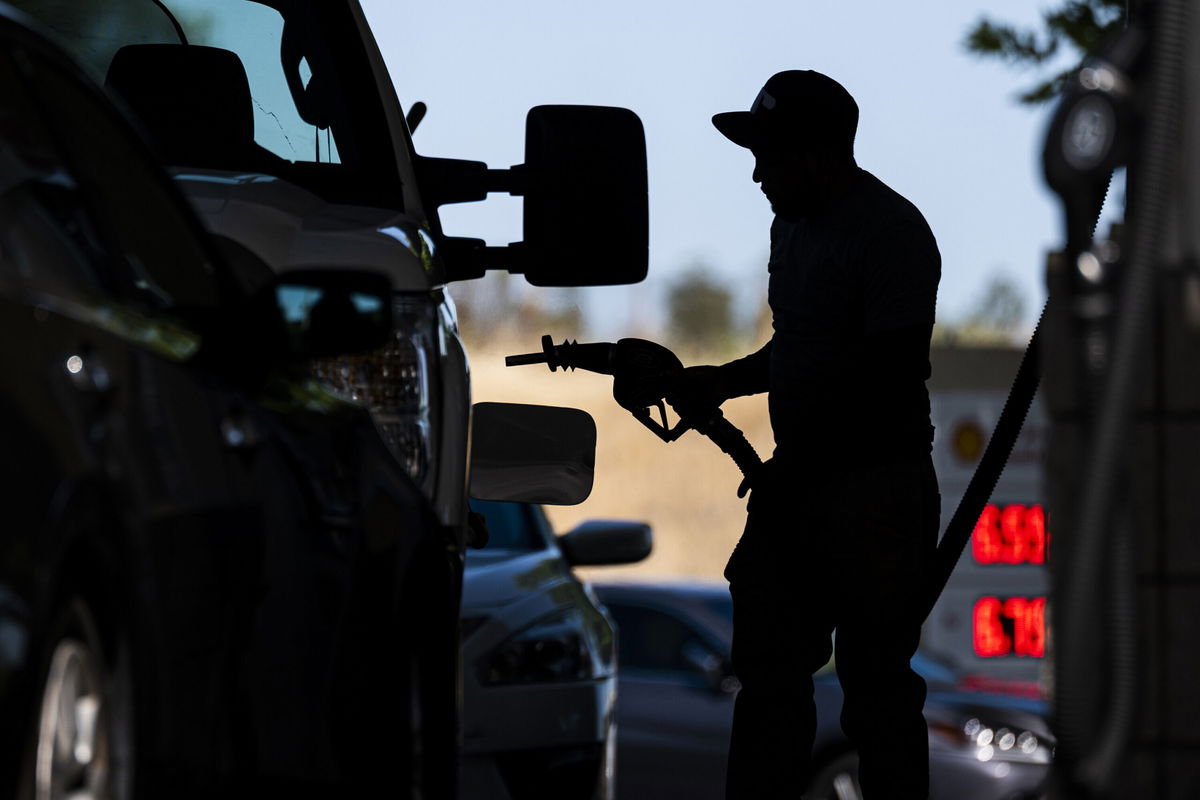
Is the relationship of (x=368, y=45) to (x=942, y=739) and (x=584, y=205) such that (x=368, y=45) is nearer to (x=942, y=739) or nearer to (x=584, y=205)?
(x=584, y=205)

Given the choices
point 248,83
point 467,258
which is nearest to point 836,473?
point 467,258

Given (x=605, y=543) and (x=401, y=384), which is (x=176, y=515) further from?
(x=605, y=543)

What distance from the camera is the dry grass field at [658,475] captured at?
5066 cm

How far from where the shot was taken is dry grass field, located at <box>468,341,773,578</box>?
166 ft

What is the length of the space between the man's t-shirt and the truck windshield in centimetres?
116

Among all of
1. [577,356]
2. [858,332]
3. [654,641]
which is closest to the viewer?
[858,332]

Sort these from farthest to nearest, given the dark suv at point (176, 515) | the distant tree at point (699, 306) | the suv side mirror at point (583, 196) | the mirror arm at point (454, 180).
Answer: the distant tree at point (699, 306) < the mirror arm at point (454, 180) < the suv side mirror at point (583, 196) < the dark suv at point (176, 515)

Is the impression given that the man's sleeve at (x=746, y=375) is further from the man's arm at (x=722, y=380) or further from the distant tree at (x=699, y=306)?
the distant tree at (x=699, y=306)

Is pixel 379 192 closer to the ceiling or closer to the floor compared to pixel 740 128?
closer to the floor

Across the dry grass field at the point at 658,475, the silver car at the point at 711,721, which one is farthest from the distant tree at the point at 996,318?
the silver car at the point at 711,721

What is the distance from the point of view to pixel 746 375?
714cm

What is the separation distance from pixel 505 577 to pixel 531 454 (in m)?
1.40

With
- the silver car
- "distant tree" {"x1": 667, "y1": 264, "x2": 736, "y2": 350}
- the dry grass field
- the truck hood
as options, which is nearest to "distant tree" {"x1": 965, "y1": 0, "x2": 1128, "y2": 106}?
the silver car

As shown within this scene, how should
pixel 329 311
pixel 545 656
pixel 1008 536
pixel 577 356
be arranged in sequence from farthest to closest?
1. pixel 1008 536
2. pixel 545 656
3. pixel 577 356
4. pixel 329 311
